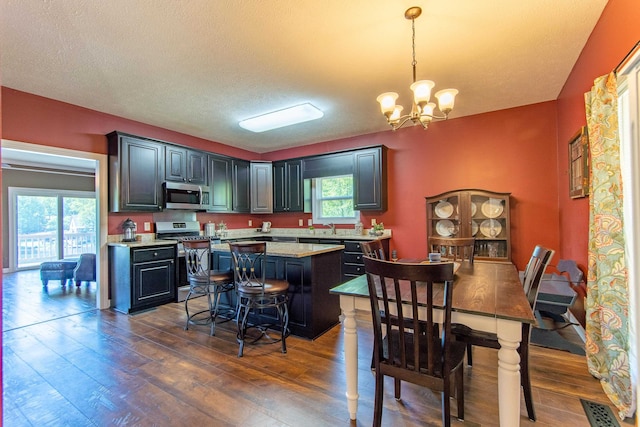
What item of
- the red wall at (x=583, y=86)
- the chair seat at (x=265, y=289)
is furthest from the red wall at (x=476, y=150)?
the chair seat at (x=265, y=289)

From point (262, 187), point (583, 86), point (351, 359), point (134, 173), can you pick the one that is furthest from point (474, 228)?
point (134, 173)

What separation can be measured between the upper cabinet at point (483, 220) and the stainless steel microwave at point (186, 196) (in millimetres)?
→ 3510

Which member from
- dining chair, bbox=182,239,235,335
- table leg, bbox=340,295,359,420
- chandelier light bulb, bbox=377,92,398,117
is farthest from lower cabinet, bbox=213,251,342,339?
chandelier light bulb, bbox=377,92,398,117

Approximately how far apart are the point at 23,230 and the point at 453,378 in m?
8.88

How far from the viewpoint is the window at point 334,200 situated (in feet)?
18.4

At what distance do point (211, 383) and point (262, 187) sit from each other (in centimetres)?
414

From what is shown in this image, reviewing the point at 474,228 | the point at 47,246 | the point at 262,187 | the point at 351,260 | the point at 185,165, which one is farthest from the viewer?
the point at 47,246

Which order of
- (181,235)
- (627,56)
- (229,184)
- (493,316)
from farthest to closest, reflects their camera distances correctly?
1. (229,184)
2. (181,235)
3. (627,56)
4. (493,316)

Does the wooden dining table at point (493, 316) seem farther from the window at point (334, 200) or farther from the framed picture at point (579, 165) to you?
the window at point (334, 200)

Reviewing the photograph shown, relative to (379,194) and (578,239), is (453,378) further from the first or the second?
(379,194)

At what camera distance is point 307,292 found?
3.15 meters

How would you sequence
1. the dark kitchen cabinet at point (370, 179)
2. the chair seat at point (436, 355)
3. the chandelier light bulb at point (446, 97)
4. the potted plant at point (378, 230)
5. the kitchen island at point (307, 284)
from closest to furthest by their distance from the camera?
the chair seat at point (436, 355)
the chandelier light bulb at point (446, 97)
the kitchen island at point (307, 284)
the dark kitchen cabinet at point (370, 179)
the potted plant at point (378, 230)

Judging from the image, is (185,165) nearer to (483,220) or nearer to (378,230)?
(378,230)

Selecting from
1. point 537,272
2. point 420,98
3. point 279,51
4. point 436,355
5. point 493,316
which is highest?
point 279,51
